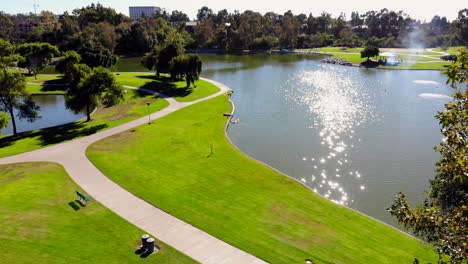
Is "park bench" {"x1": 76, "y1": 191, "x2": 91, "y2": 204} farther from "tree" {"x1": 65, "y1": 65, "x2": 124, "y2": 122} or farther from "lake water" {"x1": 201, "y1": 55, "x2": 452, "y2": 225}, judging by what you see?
"tree" {"x1": 65, "y1": 65, "x2": 124, "y2": 122}

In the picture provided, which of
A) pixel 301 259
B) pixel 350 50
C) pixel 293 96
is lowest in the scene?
pixel 301 259

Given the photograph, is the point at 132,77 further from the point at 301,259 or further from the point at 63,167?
the point at 301,259

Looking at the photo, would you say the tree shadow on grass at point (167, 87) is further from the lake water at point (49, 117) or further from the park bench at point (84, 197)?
the park bench at point (84, 197)

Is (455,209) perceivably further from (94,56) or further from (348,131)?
(94,56)

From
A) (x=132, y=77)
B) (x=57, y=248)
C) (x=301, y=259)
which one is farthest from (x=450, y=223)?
(x=132, y=77)

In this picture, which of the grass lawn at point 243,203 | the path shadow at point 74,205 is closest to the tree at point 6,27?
the grass lawn at point 243,203

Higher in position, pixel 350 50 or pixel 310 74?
pixel 350 50

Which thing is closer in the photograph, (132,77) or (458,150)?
(458,150)

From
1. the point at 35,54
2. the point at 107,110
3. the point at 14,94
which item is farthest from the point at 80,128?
the point at 35,54
